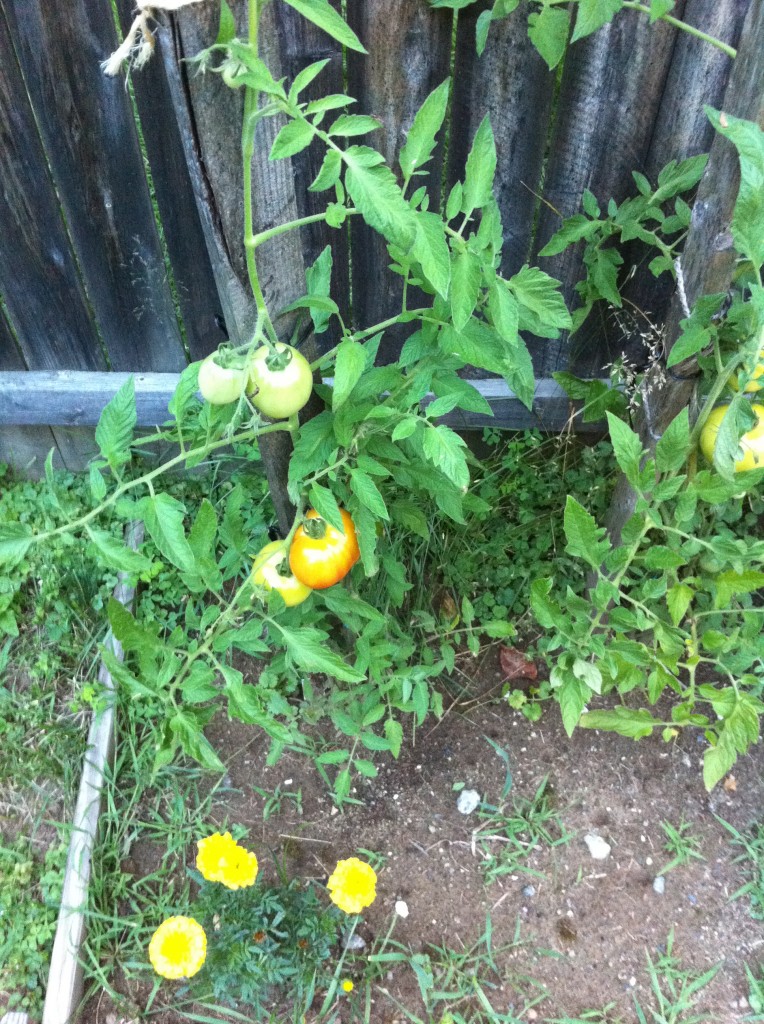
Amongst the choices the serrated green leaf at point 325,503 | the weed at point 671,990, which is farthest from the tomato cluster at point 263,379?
the weed at point 671,990

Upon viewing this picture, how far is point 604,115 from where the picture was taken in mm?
1920

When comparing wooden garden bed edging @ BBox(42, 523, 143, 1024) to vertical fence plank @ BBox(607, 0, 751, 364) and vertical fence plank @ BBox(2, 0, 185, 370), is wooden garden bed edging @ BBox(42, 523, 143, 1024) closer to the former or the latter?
vertical fence plank @ BBox(2, 0, 185, 370)

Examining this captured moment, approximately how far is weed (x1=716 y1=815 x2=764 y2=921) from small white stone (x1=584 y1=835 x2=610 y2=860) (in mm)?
299

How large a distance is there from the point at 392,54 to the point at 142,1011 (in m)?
2.25

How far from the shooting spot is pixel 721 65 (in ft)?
5.91

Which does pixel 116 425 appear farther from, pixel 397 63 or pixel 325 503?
pixel 397 63

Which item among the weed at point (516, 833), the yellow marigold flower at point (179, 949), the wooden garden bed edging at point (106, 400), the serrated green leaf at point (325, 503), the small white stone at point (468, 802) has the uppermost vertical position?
the serrated green leaf at point (325, 503)

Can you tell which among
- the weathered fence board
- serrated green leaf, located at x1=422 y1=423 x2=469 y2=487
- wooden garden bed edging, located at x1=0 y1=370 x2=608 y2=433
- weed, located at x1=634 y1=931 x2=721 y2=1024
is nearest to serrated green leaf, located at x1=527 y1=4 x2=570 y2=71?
serrated green leaf, located at x1=422 y1=423 x2=469 y2=487

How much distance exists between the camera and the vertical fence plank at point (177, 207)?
75.9 inches

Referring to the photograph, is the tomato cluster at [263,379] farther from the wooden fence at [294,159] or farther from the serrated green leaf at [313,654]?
the serrated green leaf at [313,654]

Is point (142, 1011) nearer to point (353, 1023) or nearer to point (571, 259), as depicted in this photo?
point (353, 1023)

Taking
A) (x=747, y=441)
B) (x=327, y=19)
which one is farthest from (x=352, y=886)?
(x=327, y=19)

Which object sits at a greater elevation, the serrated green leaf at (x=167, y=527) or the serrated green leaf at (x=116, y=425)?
the serrated green leaf at (x=116, y=425)

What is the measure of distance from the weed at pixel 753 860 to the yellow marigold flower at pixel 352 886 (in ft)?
3.01
